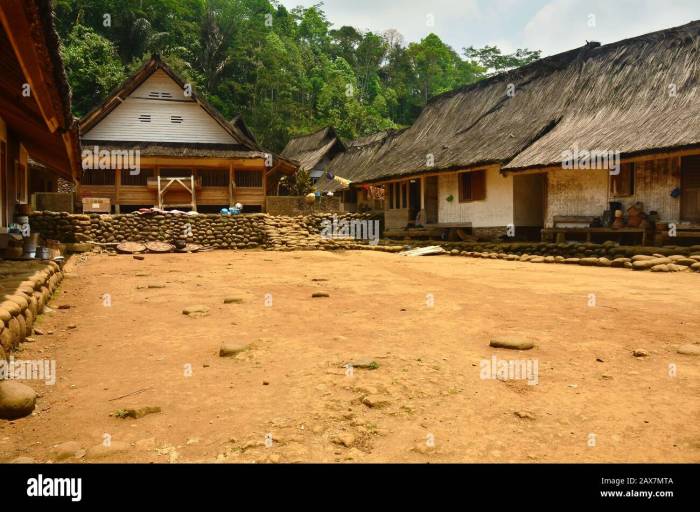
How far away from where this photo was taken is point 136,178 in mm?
22203

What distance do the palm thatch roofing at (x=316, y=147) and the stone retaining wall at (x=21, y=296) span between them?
103 ft

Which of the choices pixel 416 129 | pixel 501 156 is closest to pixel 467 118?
pixel 416 129

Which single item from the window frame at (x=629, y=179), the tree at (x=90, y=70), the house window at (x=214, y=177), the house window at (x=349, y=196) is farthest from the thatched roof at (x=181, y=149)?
the tree at (x=90, y=70)

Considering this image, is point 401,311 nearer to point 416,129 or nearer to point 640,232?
point 640,232

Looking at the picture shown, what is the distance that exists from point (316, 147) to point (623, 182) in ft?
94.9

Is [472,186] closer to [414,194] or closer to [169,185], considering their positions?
[414,194]

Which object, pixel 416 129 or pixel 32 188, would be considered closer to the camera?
pixel 32 188

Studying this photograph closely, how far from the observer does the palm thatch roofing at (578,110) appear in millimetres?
13727

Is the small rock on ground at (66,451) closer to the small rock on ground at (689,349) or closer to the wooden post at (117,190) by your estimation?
the small rock on ground at (689,349)

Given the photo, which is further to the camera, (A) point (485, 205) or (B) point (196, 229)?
(B) point (196, 229)

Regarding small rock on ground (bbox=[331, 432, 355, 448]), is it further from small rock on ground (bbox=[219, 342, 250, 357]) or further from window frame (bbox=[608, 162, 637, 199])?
window frame (bbox=[608, 162, 637, 199])

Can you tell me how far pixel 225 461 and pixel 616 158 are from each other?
13.3 metres

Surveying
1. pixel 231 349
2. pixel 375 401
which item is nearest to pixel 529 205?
pixel 231 349

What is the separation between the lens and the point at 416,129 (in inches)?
1036
